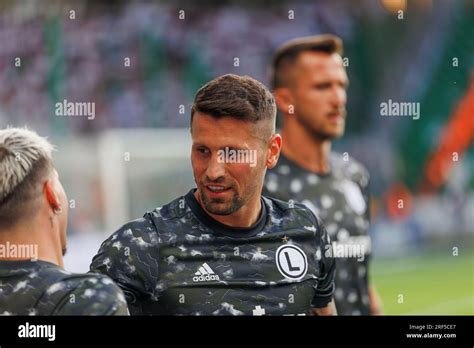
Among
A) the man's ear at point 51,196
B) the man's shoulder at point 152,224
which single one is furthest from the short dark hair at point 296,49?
the man's ear at point 51,196

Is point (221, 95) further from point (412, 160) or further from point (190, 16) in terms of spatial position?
point (412, 160)

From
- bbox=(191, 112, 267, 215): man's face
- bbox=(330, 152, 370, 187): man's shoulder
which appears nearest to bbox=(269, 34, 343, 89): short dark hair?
bbox=(330, 152, 370, 187): man's shoulder

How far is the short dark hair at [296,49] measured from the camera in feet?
14.5

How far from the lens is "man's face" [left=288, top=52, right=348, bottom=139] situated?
4422mm

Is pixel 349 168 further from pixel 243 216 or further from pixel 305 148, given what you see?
pixel 243 216

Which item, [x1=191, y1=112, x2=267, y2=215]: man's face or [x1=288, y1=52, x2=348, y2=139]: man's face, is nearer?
[x1=191, y1=112, x2=267, y2=215]: man's face

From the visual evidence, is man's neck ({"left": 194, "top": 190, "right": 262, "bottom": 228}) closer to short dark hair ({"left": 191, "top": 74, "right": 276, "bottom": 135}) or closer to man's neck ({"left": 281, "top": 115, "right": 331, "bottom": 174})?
short dark hair ({"left": 191, "top": 74, "right": 276, "bottom": 135})

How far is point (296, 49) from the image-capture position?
450cm

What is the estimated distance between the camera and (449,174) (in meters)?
5.02

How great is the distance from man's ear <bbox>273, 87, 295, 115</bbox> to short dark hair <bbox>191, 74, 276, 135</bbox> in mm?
979

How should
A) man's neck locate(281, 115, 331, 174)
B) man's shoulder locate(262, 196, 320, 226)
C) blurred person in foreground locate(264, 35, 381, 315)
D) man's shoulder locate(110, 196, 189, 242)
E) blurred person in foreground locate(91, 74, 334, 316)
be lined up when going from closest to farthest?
man's shoulder locate(110, 196, 189, 242)
blurred person in foreground locate(91, 74, 334, 316)
man's shoulder locate(262, 196, 320, 226)
blurred person in foreground locate(264, 35, 381, 315)
man's neck locate(281, 115, 331, 174)

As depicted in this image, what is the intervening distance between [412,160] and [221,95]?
191 cm

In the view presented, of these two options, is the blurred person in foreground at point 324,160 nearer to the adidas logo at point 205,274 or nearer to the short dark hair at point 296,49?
the short dark hair at point 296,49
